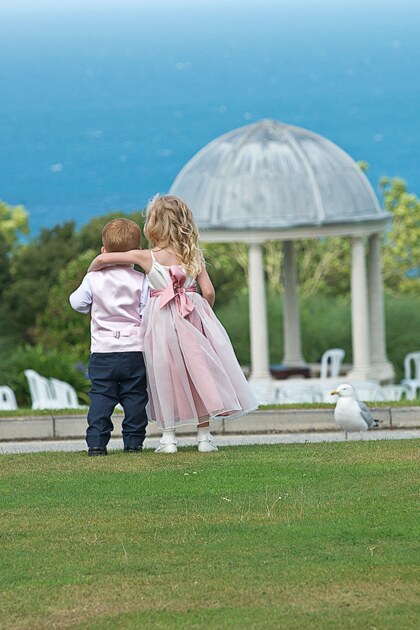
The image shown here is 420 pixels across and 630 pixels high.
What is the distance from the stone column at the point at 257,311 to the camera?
62.7 ft

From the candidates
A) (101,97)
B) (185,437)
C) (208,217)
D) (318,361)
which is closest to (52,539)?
(185,437)

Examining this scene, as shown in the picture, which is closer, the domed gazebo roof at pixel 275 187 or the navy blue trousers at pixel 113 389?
the navy blue trousers at pixel 113 389

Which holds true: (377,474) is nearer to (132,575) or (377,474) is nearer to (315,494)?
(315,494)

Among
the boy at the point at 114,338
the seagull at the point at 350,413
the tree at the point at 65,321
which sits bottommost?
the seagull at the point at 350,413

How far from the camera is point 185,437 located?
35.0 ft

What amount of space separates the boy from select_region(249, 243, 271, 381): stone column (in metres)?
11.1

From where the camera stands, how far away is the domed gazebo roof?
19047 millimetres

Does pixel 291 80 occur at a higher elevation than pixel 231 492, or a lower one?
higher

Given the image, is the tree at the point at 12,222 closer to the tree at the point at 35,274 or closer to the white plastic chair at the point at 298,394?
the tree at the point at 35,274

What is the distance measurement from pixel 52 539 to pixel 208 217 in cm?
1375

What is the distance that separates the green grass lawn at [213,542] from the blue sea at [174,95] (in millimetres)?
77891

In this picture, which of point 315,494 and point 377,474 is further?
point 377,474

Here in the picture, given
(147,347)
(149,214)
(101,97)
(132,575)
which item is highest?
(101,97)

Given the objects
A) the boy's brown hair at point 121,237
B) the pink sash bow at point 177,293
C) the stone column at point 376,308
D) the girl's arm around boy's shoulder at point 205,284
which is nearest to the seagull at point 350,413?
the girl's arm around boy's shoulder at point 205,284
